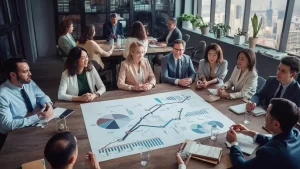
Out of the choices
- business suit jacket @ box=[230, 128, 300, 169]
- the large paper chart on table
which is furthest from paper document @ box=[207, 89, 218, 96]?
business suit jacket @ box=[230, 128, 300, 169]

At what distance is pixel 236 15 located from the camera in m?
5.61

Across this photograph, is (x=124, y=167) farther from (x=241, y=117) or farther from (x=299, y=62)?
(x=299, y=62)

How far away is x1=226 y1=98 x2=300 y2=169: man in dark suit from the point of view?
4.94 ft

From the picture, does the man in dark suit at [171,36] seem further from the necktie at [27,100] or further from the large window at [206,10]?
the necktie at [27,100]

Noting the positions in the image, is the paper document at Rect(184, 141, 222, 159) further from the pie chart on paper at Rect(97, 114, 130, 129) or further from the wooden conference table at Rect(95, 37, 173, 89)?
the wooden conference table at Rect(95, 37, 173, 89)

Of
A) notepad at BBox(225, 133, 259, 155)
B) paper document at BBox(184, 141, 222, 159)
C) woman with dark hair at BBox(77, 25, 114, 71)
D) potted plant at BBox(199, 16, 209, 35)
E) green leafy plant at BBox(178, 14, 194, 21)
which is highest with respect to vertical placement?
green leafy plant at BBox(178, 14, 194, 21)

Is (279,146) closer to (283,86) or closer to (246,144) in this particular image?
(246,144)

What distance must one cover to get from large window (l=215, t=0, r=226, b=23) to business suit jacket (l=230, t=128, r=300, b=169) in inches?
192

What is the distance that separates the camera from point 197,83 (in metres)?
2.91

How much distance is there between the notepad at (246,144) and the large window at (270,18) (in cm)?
328

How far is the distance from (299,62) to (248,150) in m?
1.15

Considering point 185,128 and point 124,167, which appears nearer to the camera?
point 124,167

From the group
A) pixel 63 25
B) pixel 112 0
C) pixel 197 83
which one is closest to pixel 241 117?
pixel 197 83

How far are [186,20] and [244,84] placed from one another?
14.0ft
